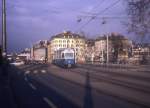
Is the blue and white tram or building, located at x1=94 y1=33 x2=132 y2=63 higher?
building, located at x1=94 y1=33 x2=132 y2=63

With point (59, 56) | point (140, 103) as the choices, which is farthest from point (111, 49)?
point (140, 103)

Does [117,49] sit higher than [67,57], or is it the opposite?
[117,49]

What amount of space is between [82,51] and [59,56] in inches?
3043

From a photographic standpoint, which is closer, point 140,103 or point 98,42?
point 140,103

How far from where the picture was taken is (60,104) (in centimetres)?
1565

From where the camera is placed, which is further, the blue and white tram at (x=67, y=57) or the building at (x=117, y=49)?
the building at (x=117, y=49)

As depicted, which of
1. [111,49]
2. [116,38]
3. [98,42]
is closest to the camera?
[111,49]

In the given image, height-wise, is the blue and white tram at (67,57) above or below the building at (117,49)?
below

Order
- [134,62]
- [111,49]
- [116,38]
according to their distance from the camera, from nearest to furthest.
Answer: [134,62] → [111,49] → [116,38]

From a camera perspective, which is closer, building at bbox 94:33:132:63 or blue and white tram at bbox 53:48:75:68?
blue and white tram at bbox 53:48:75:68

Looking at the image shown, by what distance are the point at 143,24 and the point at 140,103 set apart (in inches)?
893

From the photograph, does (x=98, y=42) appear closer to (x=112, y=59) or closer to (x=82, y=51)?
(x=82, y=51)

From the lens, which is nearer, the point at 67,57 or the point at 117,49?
the point at 67,57

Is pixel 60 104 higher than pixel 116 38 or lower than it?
lower
